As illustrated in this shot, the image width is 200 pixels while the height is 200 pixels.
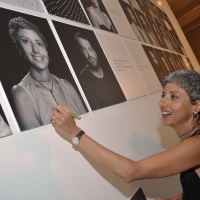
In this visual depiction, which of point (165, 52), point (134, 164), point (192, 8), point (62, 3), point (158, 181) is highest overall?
point (192, 8)

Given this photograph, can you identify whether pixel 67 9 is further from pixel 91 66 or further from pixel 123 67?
pixel 123 67

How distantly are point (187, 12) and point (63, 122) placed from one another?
551 cm

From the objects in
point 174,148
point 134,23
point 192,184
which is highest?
point 134,23

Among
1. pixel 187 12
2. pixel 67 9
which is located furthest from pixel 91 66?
pixel 187 12

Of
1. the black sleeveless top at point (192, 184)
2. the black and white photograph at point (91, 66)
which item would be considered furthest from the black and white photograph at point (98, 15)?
the black sleeveless top at point (192, 184)

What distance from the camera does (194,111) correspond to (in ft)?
4.00

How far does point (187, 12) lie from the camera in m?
5.59

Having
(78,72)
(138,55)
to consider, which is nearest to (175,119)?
(78,72)

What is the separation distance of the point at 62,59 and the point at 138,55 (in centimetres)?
105

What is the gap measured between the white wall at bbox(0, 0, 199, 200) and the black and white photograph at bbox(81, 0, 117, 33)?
0.56 m

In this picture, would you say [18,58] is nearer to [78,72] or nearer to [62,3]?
[78,72]

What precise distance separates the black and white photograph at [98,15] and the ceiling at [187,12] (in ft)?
11.0

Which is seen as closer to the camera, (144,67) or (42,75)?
(42,75)

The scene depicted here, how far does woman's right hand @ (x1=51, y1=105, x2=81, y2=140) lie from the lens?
0.95 meters
